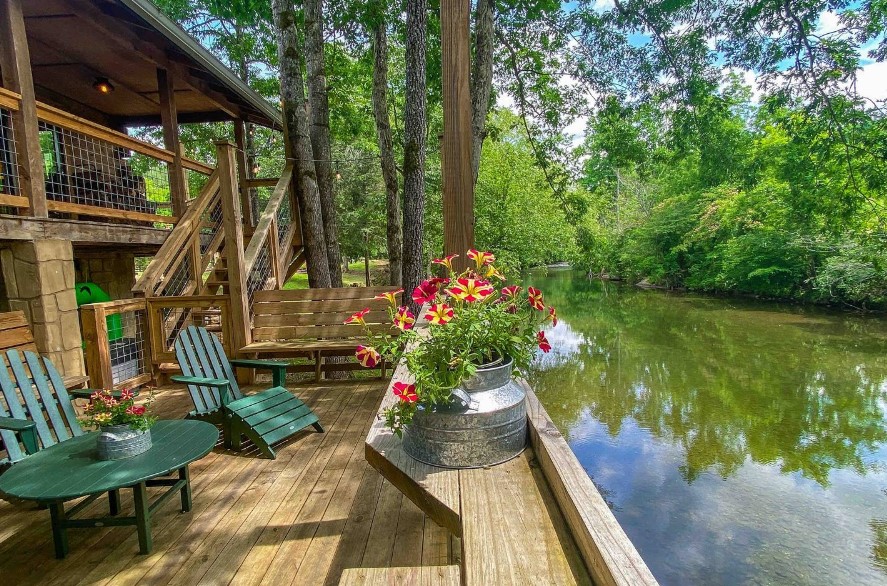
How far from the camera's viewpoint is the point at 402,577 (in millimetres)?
1336

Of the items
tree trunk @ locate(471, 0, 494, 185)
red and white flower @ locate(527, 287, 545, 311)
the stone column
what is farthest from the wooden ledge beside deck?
tree trunk @ locate(471, 0, 494, 185)

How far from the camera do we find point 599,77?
29.8 ft

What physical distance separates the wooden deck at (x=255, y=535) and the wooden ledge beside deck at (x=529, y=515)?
83cm

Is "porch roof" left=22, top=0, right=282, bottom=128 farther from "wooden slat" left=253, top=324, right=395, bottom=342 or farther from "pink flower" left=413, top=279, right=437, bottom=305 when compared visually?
"pink flower" left=413, top=279, right=437, bottom=305

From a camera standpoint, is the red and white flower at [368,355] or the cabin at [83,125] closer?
the red and white flower at [368,355]

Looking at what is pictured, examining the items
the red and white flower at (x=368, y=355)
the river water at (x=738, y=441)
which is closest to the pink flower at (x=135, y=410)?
the red and white flower at (x=368, y=355)

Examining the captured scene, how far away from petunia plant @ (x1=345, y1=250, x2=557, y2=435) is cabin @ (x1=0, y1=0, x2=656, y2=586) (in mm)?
225

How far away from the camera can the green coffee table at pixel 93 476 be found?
1.98 metres

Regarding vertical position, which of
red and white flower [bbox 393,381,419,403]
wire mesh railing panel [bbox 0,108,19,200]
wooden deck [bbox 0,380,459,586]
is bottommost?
wooden deck [bbox 0,380,459,586]

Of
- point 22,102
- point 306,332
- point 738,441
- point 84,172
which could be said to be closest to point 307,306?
point 306,332

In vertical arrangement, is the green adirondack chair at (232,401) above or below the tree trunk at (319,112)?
below

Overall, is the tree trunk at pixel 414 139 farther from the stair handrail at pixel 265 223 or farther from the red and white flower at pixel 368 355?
the red and white flower at pixel 368 355

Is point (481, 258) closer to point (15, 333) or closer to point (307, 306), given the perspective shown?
point (307, 306)

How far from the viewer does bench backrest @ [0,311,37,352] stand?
3406mm
